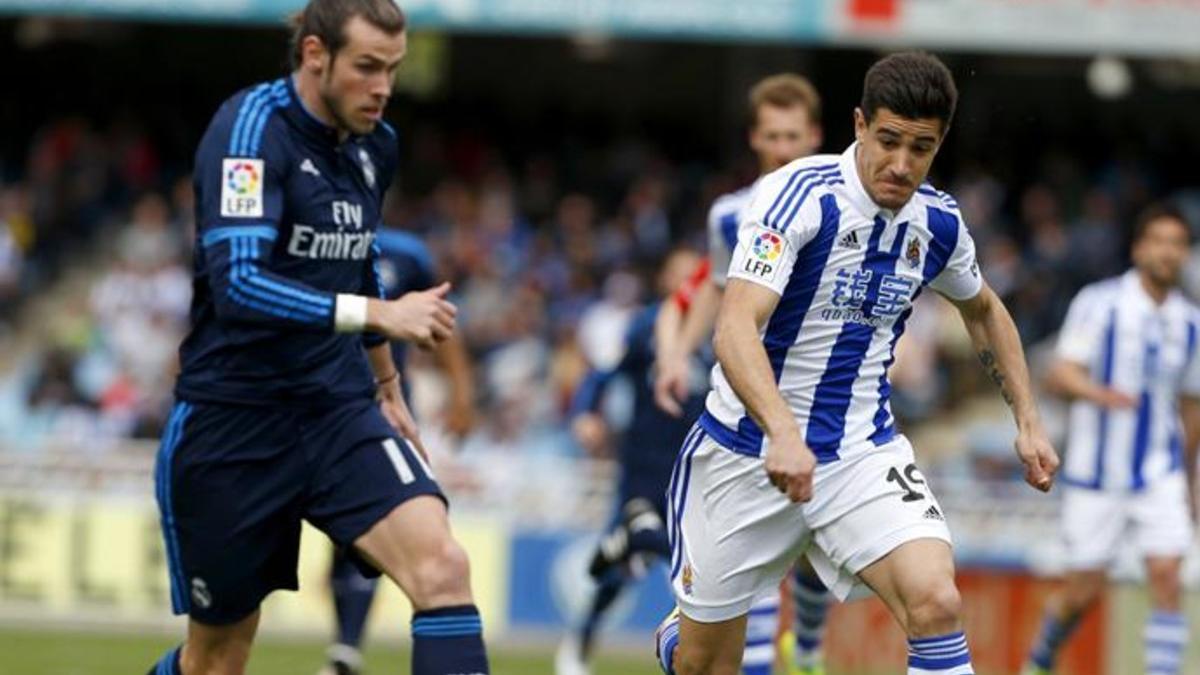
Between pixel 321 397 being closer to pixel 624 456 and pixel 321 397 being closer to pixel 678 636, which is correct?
pixel 678 636

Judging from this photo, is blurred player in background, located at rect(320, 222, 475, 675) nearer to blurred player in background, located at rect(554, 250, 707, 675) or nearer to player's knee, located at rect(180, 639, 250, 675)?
blurred player in background, located at rect(554, 250, 707, 675)

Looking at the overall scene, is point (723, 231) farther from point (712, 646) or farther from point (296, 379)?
point (296, 379)

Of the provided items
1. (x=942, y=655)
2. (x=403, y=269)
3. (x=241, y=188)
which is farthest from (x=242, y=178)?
(x=403, y=269)

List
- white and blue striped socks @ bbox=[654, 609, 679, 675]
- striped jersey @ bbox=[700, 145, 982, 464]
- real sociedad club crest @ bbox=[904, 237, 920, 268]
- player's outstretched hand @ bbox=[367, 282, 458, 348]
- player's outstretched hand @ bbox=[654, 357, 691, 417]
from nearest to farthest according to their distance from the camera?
player's outstretched hand @ bbox=[367, 282, 458, 348] < striped jersey @ bbox=[700, 145, 982, 464] < real sociedad club crest @ bbox=[904, 237, 920, 268] < white and blue striped socks @ bbox=[654, 609, 679, 675] < player's outstretched hand @ bbox=[654, 357, 691, 417]

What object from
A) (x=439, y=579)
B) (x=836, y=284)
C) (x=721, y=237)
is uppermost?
(x=836, y=284)

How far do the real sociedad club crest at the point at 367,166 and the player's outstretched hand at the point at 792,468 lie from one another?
1657mm

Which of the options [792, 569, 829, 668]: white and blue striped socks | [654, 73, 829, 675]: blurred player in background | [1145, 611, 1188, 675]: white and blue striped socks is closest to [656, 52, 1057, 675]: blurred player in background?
[654, 73, 829, 675]: blurred player in background

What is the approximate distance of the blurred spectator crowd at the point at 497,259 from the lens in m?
20.5

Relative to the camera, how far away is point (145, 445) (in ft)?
61.2

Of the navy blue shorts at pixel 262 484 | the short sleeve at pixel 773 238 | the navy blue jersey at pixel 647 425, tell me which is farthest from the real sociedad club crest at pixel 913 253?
the navy blue jersey at pixel 647 425

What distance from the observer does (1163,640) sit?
1176cm

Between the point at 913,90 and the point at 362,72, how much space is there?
159 cm

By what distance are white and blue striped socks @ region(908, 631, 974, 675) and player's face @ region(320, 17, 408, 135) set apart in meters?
2.21

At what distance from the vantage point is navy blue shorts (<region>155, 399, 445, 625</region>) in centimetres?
734
